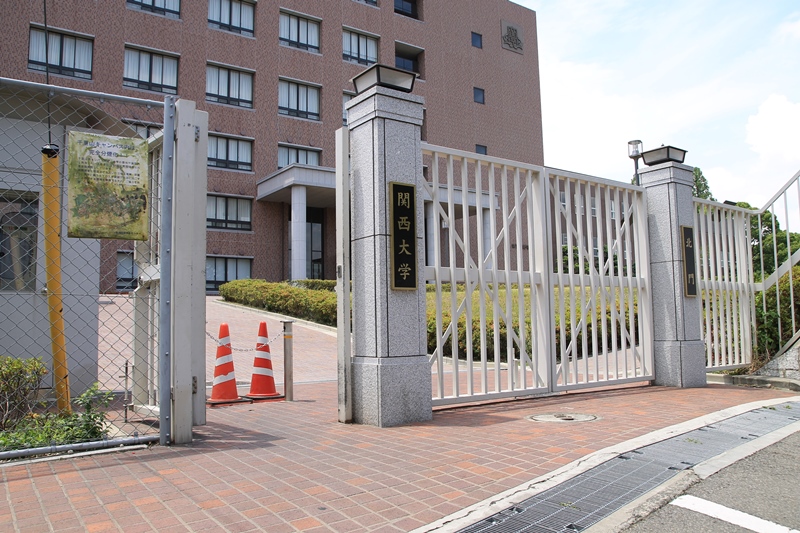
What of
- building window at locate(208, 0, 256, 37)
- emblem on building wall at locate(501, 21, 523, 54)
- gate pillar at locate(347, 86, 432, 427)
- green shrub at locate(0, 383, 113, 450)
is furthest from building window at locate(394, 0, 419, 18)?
green shrub at locate(0, 383, 113, 450)

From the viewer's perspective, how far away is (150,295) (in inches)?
237

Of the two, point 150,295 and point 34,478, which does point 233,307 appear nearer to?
point 150,295

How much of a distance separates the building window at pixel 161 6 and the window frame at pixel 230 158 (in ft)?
19.1

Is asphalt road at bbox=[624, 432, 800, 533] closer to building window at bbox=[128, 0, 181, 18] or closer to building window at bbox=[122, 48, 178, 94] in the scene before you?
building window at bbox=[122, 48, 178, 94]

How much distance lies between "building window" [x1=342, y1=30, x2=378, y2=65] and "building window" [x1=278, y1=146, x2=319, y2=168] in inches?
232

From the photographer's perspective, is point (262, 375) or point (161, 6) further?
point (161, 6)

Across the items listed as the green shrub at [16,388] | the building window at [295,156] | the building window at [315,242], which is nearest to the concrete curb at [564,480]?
the green shrub at [16,388]

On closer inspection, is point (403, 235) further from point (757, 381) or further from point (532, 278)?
point (757, 381)

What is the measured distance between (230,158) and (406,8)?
15.6 meters

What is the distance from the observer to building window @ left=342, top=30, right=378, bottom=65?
33094 millimetres

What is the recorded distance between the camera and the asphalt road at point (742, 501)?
10.4 ft

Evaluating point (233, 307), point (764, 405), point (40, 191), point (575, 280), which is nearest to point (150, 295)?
point (40, 191)

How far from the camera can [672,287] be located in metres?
9.02

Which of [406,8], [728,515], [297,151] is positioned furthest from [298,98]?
[728,515]
